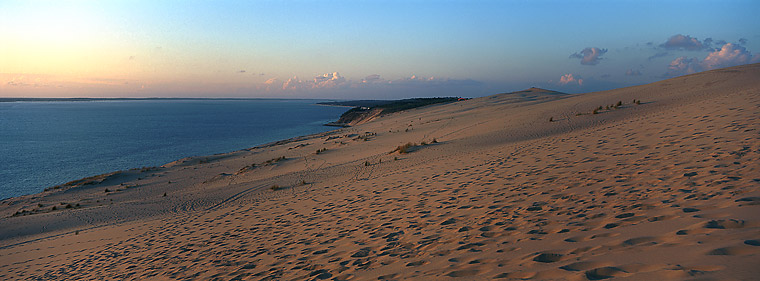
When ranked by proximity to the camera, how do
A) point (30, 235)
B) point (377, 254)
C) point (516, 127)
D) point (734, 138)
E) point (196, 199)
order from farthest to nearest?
point (516, 127) < point (196, 199) < point (30, 235) < point (734, 138) < point (377, 254)

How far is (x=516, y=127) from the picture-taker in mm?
18359

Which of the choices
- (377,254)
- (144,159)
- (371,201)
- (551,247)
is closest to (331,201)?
(371,201)

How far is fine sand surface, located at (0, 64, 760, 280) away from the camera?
12.9 feet

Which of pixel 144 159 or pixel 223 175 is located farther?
pixel 144 159

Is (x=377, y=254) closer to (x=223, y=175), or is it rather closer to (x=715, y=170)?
(x=715, y=170)

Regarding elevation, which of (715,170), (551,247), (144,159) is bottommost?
(144,159)

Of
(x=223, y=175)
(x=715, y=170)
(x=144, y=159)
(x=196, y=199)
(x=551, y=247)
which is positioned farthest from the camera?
(x=144, y=159)

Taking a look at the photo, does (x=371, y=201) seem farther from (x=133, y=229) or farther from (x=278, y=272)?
(x=133, y=229)

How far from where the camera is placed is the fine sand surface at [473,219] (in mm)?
3945

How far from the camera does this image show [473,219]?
20.1 ft

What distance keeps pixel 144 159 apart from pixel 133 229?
1121 inches

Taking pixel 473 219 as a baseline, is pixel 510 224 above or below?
above

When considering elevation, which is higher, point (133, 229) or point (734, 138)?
Answer: point (734, 138)

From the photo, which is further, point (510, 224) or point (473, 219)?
point (473, 219)
